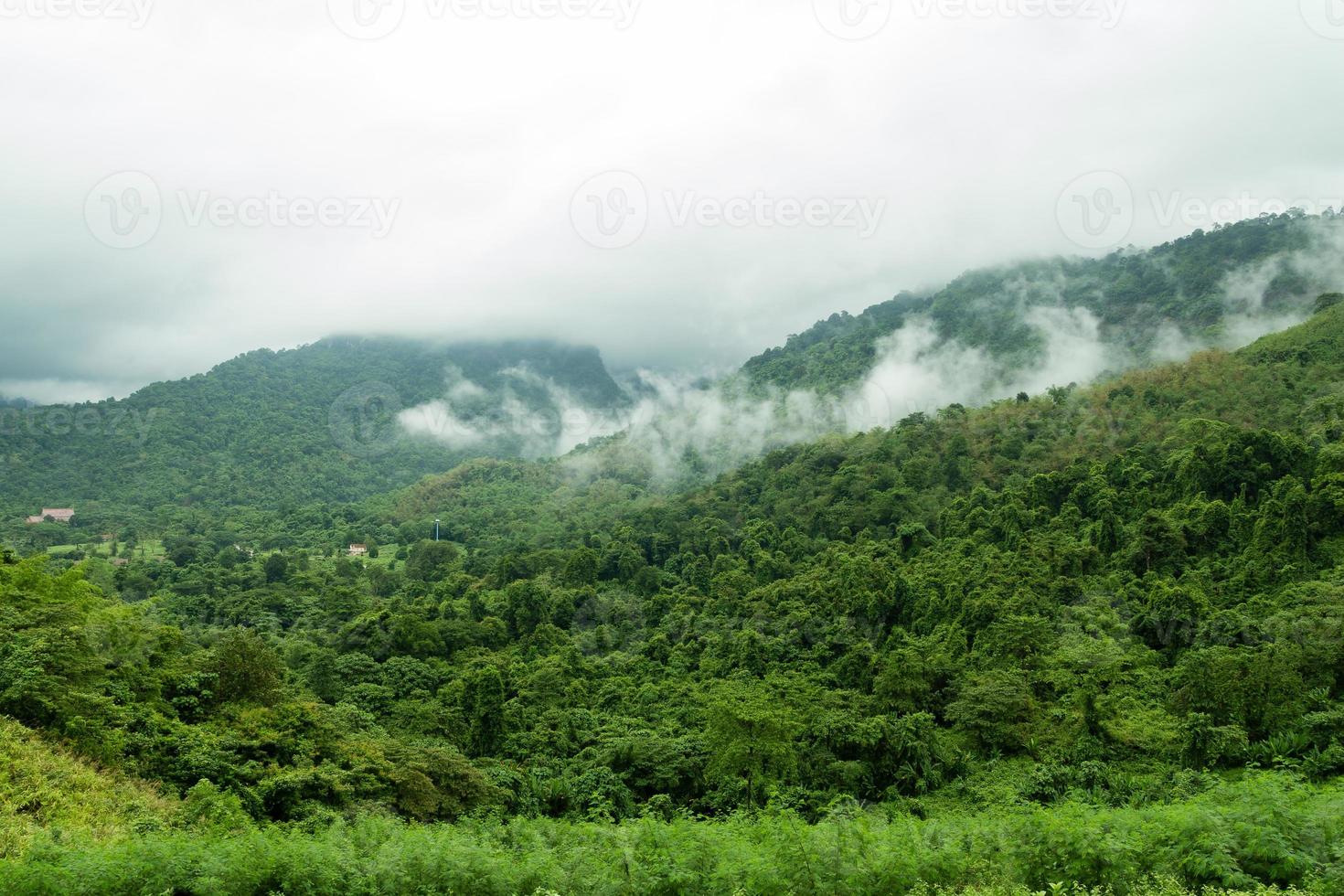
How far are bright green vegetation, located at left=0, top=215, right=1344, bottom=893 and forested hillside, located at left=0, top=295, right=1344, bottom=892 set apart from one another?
9cm

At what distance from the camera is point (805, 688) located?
25.0 metres

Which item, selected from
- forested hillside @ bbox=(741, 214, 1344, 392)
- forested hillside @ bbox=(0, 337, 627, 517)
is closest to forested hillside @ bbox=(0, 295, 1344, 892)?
forested hillside @ bbox=(741, 214, 1344, 392)

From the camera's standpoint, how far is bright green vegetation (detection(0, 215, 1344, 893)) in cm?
953

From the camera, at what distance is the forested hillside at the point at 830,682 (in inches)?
379

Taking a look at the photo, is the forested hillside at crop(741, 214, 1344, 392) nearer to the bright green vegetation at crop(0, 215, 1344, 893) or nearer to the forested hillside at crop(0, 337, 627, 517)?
the bright green vegetation at crop(0, 215, 1344, 893)

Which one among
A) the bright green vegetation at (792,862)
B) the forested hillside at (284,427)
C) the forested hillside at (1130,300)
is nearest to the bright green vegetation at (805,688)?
the bright green vegetation at (792,862)

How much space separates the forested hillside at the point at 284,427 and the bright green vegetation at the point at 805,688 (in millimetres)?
41059

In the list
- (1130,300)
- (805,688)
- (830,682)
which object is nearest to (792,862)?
(805,688)

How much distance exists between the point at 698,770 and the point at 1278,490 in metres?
20.3

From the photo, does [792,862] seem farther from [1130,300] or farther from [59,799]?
[1130,300]

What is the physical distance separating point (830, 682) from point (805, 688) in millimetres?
1725

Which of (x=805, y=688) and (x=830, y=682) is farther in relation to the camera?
(x=830, y=682)

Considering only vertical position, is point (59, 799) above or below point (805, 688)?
above

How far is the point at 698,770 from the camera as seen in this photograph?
20.9 m
